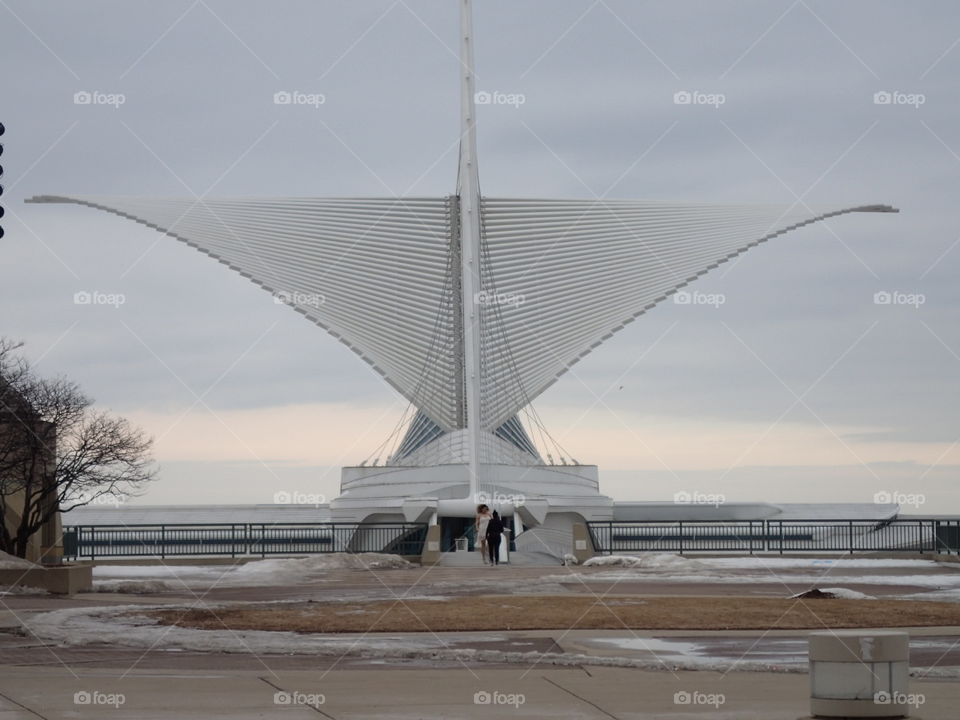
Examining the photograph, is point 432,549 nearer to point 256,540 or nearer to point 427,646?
point 256,540

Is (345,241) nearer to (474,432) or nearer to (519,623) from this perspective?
(474,432)

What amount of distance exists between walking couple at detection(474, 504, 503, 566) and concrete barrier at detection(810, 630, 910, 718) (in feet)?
81.4

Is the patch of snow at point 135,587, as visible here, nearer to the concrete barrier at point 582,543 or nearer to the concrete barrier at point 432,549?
the concrete barrier at point 432,549

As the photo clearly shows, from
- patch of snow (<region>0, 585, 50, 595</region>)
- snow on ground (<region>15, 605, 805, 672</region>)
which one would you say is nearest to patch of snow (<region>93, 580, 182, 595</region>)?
patch of snow (<region>0, 585, 50, 595</region>)

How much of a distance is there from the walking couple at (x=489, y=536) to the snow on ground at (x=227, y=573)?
78.9 inches

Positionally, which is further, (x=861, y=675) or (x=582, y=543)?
(x=582, y=543)

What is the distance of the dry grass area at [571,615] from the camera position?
54.0ft

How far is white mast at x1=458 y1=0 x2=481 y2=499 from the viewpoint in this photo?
52.1m

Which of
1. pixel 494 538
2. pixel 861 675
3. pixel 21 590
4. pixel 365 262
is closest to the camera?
pixel 861 675

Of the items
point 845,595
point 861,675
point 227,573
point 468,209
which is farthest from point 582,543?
point 861,675

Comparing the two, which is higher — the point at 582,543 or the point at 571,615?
the point at 582,543

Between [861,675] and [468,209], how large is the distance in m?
45.8

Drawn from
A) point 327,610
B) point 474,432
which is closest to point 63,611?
point 327,610

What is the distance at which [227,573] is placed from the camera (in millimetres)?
29594
